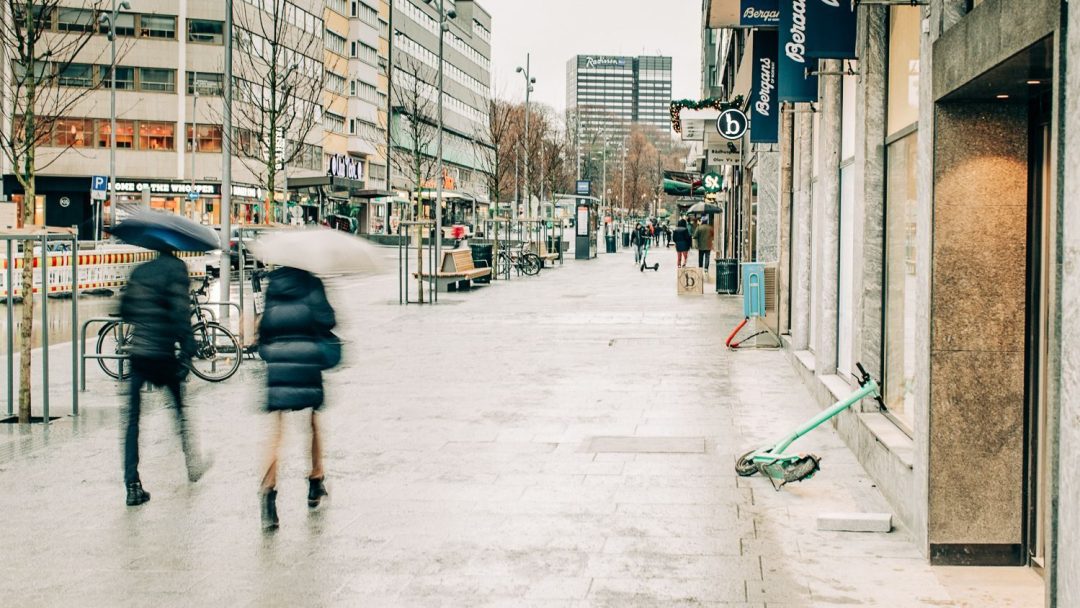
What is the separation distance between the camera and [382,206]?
329 ft

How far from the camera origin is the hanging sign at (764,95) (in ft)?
57.3

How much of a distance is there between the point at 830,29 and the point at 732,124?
13.3 metres

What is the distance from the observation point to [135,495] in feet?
25.0

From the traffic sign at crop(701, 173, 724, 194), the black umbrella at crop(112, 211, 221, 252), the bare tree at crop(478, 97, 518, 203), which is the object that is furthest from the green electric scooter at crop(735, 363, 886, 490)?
the bare tree at crop(478, 97, 518, 203)

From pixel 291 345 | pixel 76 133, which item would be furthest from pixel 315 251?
pixel 76 133

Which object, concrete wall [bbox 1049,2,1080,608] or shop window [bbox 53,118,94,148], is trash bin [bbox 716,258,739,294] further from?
shop window [bbox 53,118,94,148]

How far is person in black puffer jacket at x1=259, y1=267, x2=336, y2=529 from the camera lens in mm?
7031

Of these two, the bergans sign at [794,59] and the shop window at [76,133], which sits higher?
the shop window at [76,133]

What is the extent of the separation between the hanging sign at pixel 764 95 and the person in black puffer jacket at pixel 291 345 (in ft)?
37.6

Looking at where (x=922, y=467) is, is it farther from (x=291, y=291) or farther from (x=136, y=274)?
(x=136, y=274)

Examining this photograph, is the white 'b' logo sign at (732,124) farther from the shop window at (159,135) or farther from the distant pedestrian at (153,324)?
the shop window at (159,135)

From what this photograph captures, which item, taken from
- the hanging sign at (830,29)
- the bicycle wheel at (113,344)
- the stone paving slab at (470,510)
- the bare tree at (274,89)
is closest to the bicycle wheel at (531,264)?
the bare tree at (274,89)

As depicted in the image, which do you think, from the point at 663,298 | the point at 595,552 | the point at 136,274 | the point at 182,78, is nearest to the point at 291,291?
the point at 136,274

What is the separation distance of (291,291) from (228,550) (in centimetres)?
148
